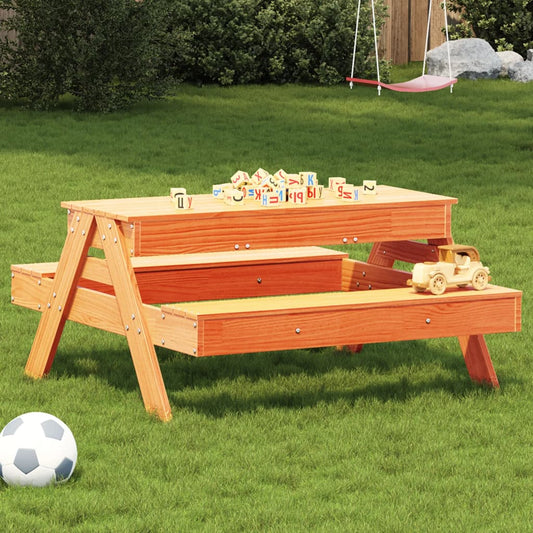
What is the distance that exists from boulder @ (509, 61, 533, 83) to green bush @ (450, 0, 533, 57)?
1334 mm

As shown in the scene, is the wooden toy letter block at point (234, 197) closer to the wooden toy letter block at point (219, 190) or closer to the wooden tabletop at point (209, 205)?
the wooden tabletop at point (209, 205)

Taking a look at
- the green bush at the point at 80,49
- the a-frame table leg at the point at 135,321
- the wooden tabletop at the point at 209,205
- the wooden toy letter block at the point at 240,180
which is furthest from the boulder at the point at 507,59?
the a-frame table leg at the point at 135,321

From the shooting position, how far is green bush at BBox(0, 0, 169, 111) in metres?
18.0

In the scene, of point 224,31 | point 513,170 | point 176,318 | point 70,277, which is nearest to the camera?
point 176,318

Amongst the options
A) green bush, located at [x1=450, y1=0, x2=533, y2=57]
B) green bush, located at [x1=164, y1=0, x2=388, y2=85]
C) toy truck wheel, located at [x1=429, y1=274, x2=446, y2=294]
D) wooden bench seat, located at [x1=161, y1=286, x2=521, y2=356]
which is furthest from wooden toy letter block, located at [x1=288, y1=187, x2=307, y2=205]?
green bush, located at [x1=450, y1=0, x2=533, y2=57]

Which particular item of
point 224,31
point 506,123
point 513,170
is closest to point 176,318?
point 513,170

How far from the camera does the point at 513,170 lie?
15172 mm

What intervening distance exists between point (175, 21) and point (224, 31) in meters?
0.84

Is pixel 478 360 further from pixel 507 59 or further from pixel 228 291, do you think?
pixel 507 59

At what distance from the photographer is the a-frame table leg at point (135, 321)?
6.07 m

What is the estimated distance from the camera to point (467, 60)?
22469 millimetres

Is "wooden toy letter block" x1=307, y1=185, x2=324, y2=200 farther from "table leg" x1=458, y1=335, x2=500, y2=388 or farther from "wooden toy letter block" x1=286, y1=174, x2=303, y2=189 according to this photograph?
"table leg" x1=458, y1=335, x2=500, y2=388

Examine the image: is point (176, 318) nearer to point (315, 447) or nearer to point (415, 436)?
point (315, 447)

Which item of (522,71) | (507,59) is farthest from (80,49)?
(507,59)
